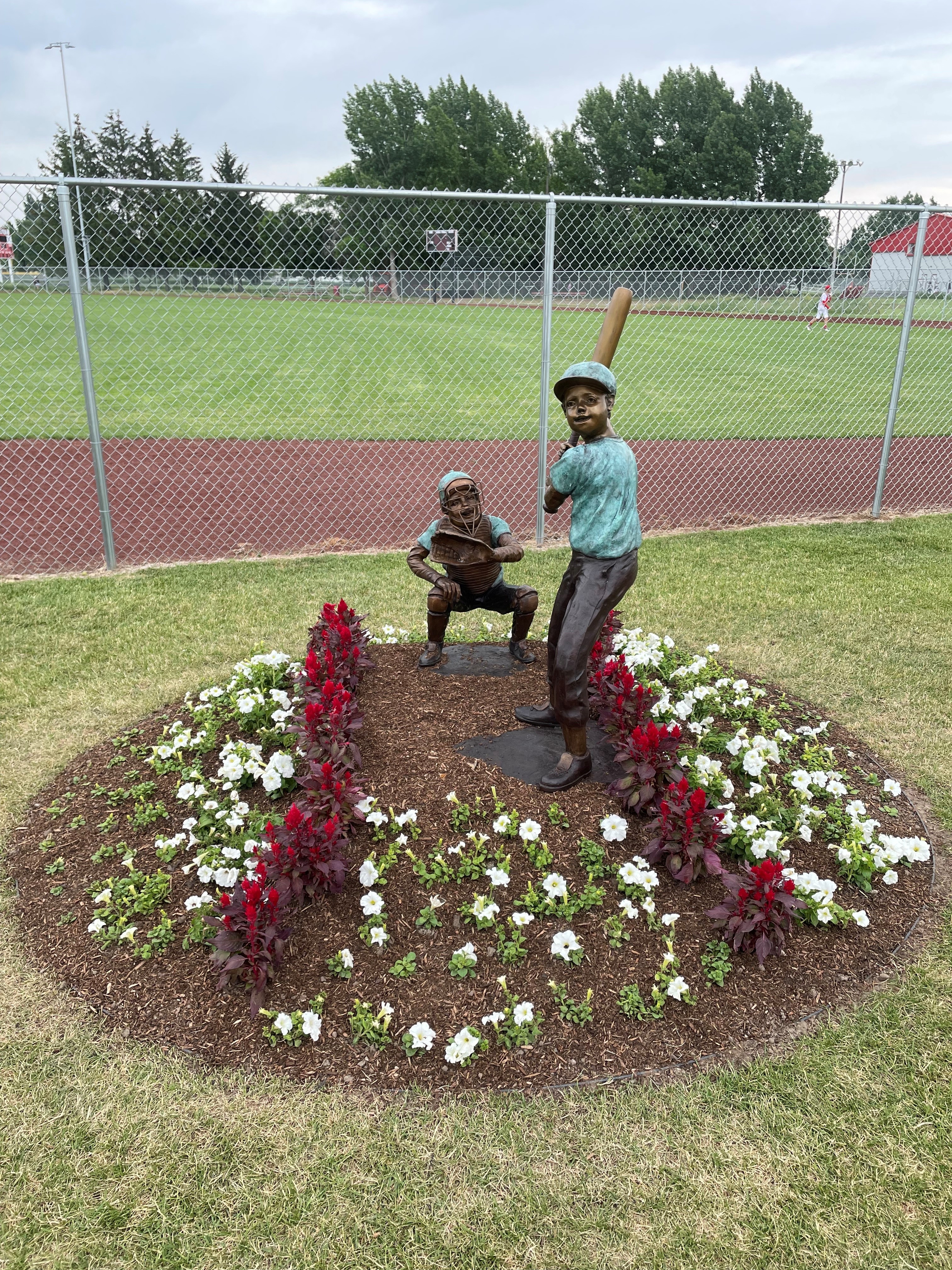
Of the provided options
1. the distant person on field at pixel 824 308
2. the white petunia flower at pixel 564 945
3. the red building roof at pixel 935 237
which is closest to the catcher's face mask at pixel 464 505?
the white petunia flower at pixel 564 945

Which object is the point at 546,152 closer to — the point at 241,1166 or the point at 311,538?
the point at 311,538

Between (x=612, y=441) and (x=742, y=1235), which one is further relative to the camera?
(x=612, y=441)

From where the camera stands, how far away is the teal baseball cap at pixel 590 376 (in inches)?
127

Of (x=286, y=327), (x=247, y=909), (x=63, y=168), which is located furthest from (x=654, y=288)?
(x=63, y=168)

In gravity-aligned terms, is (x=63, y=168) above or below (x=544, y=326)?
above

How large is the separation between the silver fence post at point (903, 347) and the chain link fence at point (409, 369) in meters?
0.04

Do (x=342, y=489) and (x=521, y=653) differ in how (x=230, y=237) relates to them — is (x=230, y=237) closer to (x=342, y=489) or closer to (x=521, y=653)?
(x=342, y=489)

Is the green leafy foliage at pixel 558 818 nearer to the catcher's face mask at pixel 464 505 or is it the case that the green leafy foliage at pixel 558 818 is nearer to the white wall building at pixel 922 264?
the catcher's face mask at pixel 464 505

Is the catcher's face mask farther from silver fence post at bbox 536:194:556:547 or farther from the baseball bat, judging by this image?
silver fence post at bbox 536:194:556:547

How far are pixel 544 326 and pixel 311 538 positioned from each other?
2745 mm

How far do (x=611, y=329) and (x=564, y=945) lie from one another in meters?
2.28

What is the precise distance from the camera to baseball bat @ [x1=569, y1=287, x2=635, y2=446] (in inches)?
140

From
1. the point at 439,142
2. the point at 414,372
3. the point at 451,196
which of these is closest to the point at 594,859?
the point at 451,196

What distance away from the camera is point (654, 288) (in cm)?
1430
